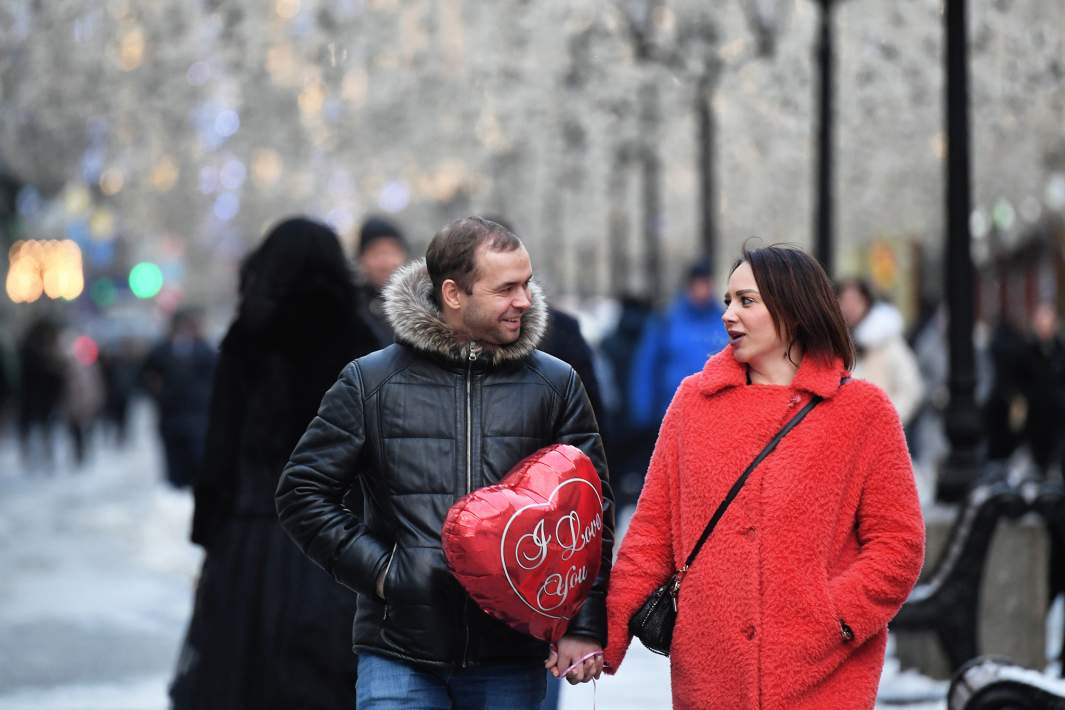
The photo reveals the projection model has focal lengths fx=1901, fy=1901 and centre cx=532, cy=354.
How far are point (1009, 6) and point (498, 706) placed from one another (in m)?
12.3

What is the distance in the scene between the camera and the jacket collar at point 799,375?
4.14 metres

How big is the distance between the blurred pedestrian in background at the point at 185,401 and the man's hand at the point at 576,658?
491 inches

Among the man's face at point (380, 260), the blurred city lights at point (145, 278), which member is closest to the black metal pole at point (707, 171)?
the man's face at point (380, 260)

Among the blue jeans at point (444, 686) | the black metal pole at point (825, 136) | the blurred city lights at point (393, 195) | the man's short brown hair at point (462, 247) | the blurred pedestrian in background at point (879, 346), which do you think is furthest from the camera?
the blurred city lights at point (393, 195)

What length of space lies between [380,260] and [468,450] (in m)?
3.66

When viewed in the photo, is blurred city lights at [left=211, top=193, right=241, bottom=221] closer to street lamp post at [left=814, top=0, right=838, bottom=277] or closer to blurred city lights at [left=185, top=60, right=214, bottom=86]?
blurred city lights at [left=185, top=60, right=214, bottom=86]

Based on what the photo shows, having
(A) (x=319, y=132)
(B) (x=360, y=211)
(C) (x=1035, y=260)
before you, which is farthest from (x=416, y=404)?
(C) (x=1035, y=260)

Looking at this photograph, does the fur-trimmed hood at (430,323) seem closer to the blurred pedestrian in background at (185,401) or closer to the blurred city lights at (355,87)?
the blurred pedestrian in background at (185,401)

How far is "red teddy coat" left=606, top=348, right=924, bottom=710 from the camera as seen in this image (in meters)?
4.00

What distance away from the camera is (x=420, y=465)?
425 cm

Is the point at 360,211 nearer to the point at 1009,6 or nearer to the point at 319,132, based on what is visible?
the point at 319,132

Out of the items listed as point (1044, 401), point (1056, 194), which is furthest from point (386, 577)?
point (1056, 194)

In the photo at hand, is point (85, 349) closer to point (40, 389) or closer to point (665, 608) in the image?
point (40, 389)

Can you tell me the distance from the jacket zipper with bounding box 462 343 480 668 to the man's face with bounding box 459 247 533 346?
50 mm
